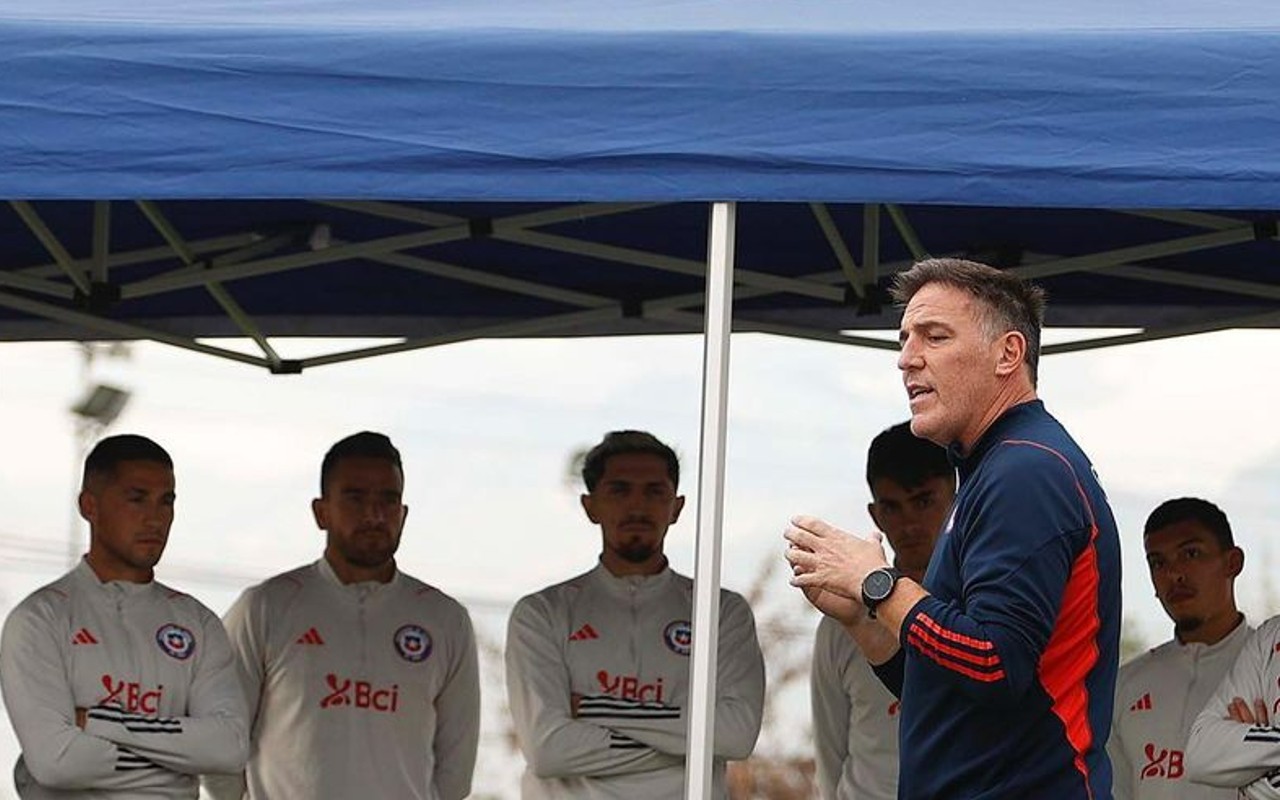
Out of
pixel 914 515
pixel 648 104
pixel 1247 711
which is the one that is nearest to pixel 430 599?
pixel 914 515

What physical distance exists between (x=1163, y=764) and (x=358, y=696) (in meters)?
1.84

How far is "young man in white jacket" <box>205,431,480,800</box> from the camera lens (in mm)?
5895

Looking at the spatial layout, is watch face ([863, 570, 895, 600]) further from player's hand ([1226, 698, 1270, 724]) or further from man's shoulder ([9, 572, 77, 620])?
man's shoulder ([9, 572, 77, 620])

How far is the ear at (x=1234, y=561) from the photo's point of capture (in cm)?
575

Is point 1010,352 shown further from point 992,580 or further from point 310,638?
point 310,638

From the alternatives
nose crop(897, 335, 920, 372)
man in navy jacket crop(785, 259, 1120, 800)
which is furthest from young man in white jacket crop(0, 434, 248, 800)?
nose crop(897, 335, 920, 372)

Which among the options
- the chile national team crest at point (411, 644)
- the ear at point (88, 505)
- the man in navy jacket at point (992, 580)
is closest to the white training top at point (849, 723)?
the chile national team crest at point (411, 644)

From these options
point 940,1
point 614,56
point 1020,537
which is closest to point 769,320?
point 940,1

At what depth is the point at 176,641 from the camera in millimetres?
5434

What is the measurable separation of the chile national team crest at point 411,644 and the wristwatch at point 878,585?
287cm

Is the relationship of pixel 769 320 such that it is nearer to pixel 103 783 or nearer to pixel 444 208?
pixel 444 208

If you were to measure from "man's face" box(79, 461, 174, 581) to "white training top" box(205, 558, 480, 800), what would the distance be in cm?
47

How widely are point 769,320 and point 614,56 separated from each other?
2627 millimetres

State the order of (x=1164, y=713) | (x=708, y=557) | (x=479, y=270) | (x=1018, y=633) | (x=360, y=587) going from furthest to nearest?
(x=479, y=270) < (x=360, y=587) < (x=1164, y=713) < (x=708, y=557) < (x=1018, y=633)
